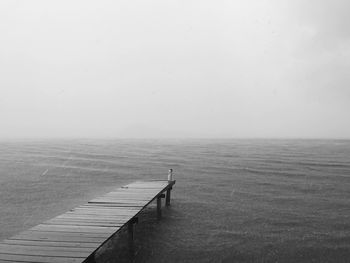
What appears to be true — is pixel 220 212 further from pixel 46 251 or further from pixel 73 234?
pixel 46 251

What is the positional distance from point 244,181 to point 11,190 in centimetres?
1758

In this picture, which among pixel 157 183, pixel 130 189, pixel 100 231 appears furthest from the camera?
pixel 157 183

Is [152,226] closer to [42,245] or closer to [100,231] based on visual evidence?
[100,231]

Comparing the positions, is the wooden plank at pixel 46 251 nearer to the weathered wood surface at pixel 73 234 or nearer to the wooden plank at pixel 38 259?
the weathered wood surface at pixel 73 234

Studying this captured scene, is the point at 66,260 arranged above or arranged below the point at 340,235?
above

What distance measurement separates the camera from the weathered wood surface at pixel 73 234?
7309 mm

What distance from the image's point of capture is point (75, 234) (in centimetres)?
883

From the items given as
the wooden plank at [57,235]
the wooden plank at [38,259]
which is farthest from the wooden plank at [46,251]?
the wooden plank at [57,235]

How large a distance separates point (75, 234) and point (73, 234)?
0.19ft

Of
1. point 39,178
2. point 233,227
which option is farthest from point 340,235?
point 39,178

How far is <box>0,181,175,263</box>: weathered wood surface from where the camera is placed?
7309 millimetres

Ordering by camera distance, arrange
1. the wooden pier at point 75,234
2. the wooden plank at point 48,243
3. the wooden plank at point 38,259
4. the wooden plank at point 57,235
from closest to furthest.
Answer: the wooden plank at point 38,259 → the wooden pier at point 75,234 → the wooden plank at point 48,243 → the wooden plank at point 57,235

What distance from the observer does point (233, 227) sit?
13.7m

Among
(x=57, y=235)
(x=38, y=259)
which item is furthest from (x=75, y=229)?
(x=38, y=259)
